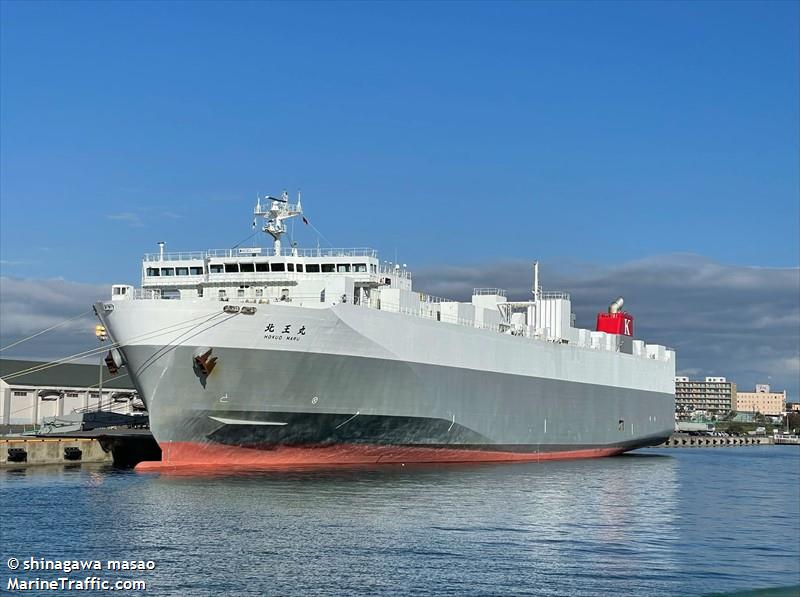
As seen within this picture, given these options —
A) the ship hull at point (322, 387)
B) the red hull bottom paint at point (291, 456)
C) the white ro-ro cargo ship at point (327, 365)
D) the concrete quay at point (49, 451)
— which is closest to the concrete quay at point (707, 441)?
the white ro-ro cargo ship at point (327, 365)

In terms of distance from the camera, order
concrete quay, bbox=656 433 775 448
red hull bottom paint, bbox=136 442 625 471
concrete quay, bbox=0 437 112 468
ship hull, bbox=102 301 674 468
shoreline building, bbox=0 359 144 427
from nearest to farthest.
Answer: ship hull, bbox=102 301 674 468, red hull bottom paint, bbox=136 442 625 471, concrete quay, bbox=0 437 112 468, shoreline building, bbox=0 359 144 427, concrete quay, bbox=656 433 775 448

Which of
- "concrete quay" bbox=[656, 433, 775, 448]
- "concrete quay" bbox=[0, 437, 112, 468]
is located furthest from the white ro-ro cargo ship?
"concrete quay" bbox=[656, 433, 775, 448]

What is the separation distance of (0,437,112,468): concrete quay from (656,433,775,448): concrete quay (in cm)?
6061

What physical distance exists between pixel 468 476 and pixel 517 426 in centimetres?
947

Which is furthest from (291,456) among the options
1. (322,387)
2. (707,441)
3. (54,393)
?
(707,441)

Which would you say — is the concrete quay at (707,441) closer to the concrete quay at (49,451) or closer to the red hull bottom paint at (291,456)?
the red hull bottom paint at (291,456)

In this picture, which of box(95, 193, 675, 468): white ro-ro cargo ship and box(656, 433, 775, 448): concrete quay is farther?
box(656, 433, 775, 448): concrete quay

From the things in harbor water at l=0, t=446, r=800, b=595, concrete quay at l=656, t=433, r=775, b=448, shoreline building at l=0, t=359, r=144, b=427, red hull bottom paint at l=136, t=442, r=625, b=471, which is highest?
shoreline building at l=0, t=359, r=144, b=427

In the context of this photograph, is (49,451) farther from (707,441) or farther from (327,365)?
(707,441)

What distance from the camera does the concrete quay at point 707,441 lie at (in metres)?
97.4

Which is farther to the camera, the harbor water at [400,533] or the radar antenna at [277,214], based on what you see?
the radar antenna at [277,214]

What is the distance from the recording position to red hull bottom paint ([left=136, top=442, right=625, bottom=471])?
3225 cm

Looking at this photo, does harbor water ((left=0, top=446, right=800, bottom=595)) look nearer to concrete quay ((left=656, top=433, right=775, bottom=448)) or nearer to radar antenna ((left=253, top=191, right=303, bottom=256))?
radar antenna ((left=253, top=191, right=303, bottom=256))

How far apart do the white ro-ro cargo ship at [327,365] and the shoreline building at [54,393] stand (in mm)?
18908
